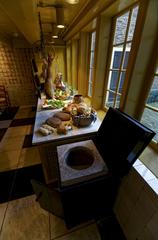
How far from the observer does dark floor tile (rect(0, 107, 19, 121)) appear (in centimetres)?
341

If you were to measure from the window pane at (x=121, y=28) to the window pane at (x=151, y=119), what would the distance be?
2.86ft

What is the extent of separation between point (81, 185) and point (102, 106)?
52.4 inches

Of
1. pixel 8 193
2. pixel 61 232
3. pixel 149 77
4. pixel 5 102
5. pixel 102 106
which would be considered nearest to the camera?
pixel 149 77

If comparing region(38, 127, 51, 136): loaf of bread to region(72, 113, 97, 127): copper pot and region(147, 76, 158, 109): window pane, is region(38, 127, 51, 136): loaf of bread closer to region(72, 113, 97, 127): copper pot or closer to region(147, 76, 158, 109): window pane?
region(72, 113, 97, 127): copper pot

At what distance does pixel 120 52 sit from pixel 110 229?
6.05ft

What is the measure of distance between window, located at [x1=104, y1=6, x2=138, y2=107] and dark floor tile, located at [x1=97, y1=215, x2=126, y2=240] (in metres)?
1.24

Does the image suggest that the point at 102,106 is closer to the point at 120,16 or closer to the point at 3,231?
the point at 120,16

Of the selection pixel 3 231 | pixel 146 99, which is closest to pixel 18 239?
pixel 3 231

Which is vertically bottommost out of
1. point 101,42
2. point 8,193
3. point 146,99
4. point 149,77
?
point 8,193

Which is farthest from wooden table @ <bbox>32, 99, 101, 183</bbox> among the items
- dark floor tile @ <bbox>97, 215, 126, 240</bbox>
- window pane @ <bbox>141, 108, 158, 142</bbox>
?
dark floor tile @ <bbox>97, 215, 126, 240</bbox>

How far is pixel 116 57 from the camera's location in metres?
1.50

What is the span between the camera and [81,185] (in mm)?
778

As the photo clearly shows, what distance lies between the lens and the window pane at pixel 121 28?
1277mm

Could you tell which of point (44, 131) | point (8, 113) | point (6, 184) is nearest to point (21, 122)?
point (8, 113)
